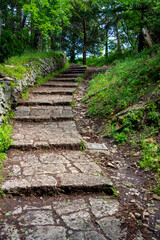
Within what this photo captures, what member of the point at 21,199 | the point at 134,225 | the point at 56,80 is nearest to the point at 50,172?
the point at 21,199

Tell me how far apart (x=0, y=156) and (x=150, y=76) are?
13.4 feet

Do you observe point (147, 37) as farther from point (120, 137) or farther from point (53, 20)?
point (120, 137)

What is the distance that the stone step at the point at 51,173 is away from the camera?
2.19 metres

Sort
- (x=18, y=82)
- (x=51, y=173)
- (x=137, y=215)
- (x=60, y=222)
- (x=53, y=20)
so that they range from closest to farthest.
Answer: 1. (x=60, y=222)
2. (x=137, y=215)
3. (x=51, y=173)
4. (x=18, y=82)
5. (x=53, y=20)

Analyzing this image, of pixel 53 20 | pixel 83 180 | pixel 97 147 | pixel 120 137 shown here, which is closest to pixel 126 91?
pixel 120 137

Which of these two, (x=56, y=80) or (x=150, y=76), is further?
(x=56, y=80)

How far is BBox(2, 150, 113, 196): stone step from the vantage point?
7.17ft

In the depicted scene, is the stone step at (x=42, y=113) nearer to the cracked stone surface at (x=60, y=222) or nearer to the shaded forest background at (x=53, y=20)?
the cracked stone surface at (x=60, y=222)

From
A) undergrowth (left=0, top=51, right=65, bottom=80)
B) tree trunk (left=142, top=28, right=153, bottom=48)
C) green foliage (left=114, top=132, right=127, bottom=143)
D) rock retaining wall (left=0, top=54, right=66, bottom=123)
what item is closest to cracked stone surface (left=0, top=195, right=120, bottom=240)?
green foliage (left=114, top=132, right=127, bottom=143)

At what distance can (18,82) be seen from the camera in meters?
5.21

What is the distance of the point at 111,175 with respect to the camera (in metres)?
2.70

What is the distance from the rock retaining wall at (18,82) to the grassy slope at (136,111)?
81.0 inches

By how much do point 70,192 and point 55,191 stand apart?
0.18 metres

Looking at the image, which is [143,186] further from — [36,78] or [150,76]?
[36,78]
